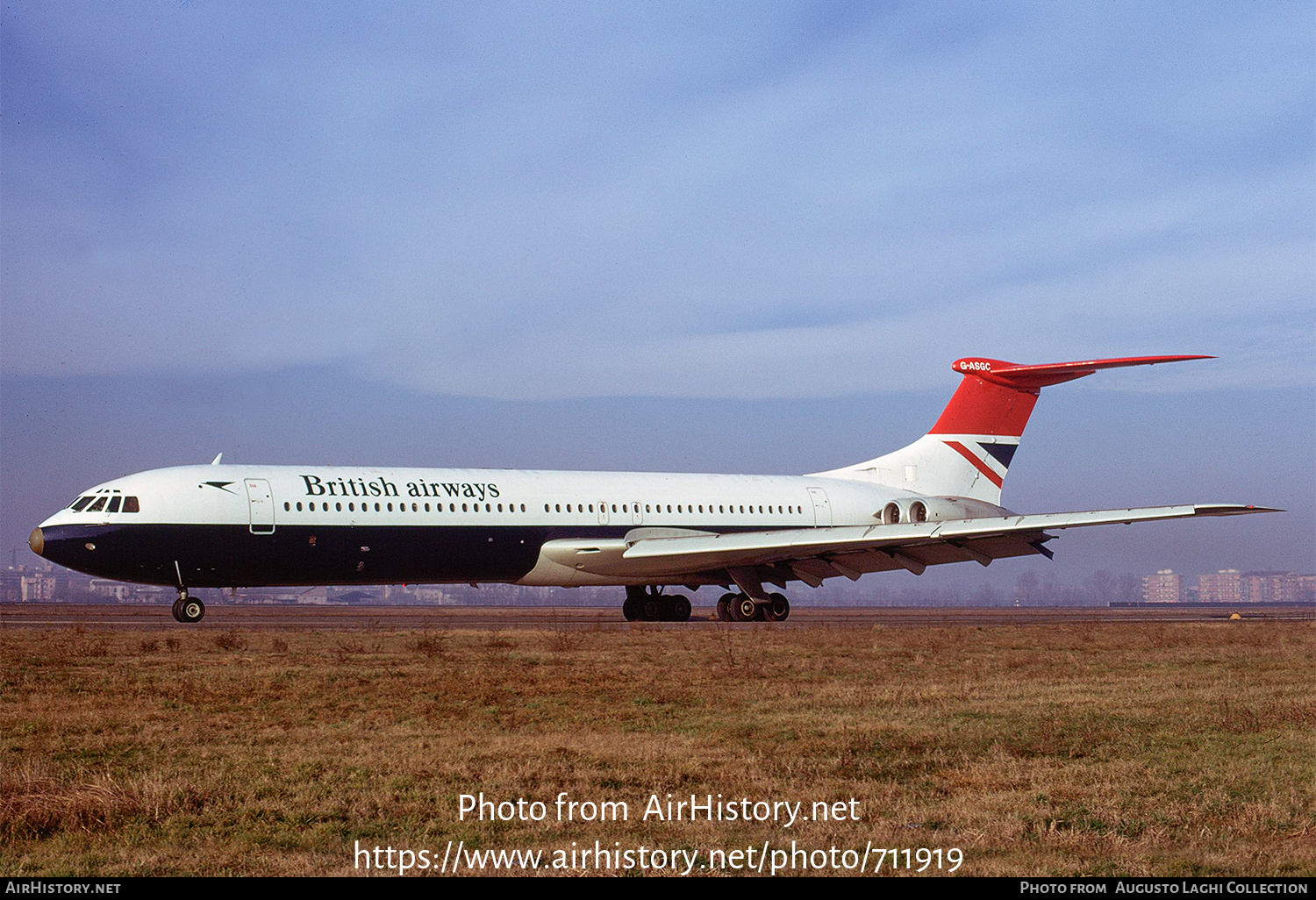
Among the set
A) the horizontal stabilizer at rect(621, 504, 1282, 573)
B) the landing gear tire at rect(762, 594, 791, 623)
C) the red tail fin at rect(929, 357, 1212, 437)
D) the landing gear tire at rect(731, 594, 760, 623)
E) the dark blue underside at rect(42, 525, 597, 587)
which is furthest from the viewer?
the red tail fin at rect(929, 357, 1212, 437)

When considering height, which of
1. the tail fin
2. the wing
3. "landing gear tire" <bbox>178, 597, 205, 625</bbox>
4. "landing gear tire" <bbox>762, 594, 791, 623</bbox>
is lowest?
"landing gear tire" <bbox>762, 594, 791, 623</bbox>

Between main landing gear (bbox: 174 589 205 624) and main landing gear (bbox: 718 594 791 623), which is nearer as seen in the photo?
main landing gear (bbox: 174 589 205 624)

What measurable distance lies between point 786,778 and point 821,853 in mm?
2724

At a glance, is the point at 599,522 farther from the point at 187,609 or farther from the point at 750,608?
the point at 187,609

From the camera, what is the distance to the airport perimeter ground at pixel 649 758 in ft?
26.2

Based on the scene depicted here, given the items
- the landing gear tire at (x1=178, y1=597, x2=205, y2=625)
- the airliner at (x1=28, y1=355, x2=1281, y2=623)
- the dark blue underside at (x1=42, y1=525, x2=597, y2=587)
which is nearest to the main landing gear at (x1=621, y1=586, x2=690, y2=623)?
the airliner at (x1=28, y1=355, x2=1281, y2=623)

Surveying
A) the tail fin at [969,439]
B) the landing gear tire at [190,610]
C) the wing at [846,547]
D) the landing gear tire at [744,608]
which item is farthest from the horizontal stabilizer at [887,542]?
the landing gear tire at [190,610]

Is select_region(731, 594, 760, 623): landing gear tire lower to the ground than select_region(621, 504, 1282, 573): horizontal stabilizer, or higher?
lower

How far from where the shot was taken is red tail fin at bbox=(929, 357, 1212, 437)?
3750 cm

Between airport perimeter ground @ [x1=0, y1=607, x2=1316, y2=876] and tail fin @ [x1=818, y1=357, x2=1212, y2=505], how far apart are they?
1561 centimetres

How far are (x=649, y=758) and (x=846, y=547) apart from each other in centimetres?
2077

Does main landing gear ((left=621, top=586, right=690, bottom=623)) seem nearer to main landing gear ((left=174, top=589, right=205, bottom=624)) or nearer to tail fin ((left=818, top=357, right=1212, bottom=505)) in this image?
tail fin ((left=818, top=357, right=1212, bottom=505))

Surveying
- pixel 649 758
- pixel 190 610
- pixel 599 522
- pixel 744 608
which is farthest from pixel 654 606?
pixel 649 758

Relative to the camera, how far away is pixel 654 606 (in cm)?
3566
